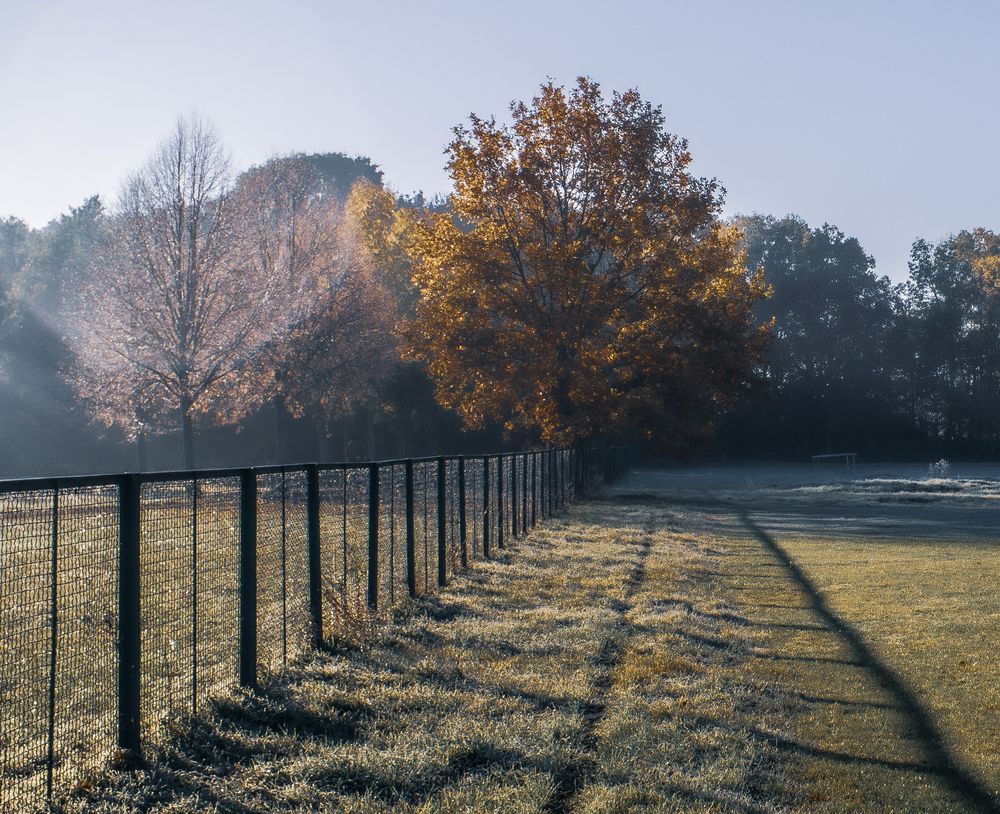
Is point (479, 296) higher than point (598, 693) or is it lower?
higher

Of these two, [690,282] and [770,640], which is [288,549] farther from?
[690,282]

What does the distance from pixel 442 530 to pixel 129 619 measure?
269 inches

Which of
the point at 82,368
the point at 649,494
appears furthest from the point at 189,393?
the point at 649,494

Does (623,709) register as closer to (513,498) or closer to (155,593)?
(155,593)

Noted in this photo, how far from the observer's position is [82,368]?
1459 inches

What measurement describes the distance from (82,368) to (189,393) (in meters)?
5.34

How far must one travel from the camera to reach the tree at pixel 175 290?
110 feet

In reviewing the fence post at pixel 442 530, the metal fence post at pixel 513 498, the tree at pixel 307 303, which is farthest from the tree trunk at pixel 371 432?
the fence post at pixel 442 530

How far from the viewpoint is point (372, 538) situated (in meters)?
9.62

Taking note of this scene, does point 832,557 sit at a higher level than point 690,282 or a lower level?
lower

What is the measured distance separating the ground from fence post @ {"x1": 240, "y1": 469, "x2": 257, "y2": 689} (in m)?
0.21

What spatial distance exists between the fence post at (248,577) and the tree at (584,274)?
79.6 ft

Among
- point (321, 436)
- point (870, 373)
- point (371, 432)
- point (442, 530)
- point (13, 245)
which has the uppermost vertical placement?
point (13, 245)

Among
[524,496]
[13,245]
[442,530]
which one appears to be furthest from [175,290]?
[13,245]
